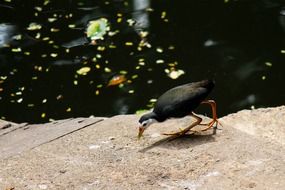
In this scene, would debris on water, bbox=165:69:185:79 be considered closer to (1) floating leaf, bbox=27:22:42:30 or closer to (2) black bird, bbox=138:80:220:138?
(1) floating leaf, bbox=27:22:42:30

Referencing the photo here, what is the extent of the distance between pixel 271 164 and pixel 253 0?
18.1 ft

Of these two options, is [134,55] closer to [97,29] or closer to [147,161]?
[97,29]

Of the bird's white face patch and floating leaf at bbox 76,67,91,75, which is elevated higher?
the bird's white face patch

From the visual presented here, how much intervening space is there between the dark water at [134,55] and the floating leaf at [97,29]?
10 cm

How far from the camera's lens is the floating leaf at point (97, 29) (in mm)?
8355

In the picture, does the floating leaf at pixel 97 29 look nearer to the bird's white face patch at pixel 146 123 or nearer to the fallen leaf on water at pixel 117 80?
the fallen leaf on water at pixel 117 80

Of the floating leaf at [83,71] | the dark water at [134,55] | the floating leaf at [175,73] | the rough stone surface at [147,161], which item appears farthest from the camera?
the floating leaf at [83,71]

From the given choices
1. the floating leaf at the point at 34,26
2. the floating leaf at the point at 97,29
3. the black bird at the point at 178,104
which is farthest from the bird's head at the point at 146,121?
the floating leaf at the point at 34,26

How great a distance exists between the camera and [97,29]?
8.48 m

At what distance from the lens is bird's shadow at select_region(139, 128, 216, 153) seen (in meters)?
4.39

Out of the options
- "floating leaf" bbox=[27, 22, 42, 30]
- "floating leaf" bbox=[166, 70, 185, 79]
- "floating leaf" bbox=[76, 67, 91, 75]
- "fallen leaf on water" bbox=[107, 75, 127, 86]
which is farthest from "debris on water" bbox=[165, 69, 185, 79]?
"floating leaf" bbox=[27, 22, 42, 30]

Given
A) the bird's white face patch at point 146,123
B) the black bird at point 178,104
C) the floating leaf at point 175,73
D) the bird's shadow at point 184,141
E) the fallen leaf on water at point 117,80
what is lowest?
the fallen leaf on water at point 117,80

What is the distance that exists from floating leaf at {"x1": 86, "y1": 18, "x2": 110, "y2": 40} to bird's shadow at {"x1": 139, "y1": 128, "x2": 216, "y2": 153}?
401cm

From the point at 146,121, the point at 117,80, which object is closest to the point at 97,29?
the point at 117,80
